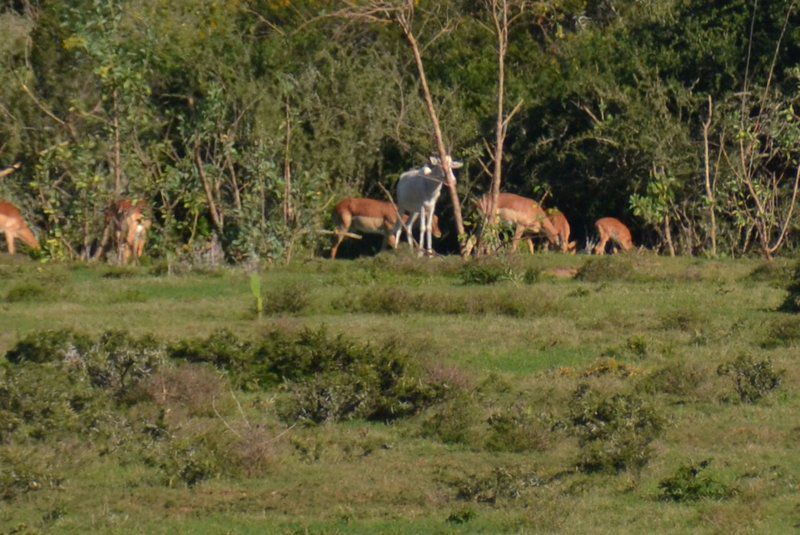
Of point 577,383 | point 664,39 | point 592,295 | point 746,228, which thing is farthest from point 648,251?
point 577,383

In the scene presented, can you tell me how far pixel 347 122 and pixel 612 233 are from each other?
173 inches

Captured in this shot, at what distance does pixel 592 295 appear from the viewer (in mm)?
16594

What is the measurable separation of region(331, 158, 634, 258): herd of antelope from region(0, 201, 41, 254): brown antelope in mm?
4327

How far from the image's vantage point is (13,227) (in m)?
22.1

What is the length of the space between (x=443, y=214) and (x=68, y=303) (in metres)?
10.1

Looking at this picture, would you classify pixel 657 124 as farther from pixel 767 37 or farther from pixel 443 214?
pixel 443 214

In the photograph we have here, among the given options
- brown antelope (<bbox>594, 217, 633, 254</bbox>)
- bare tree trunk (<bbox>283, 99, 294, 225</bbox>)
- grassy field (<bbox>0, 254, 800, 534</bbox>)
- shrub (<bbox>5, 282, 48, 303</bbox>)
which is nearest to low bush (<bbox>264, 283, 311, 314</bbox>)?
grassy field (<bbox>0, 254, 800, 534</bbox>)

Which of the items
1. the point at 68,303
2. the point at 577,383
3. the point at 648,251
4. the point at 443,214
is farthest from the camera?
the point at 443,214

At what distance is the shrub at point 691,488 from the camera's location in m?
9.07

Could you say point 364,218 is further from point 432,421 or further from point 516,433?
point 516,433

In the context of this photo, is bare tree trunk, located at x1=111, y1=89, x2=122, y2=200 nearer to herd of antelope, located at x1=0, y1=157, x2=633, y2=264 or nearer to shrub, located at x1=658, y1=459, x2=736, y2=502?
herd of antelope, located at x1=0, y1=157, x2=633, y2=264

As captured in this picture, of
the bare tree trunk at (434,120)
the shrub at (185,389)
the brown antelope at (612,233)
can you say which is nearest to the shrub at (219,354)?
the shrub at (185,389)

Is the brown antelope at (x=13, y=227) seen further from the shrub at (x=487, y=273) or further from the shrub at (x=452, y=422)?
the shrub at (x=452, y=422)

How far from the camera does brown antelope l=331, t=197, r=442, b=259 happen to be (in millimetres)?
23297
